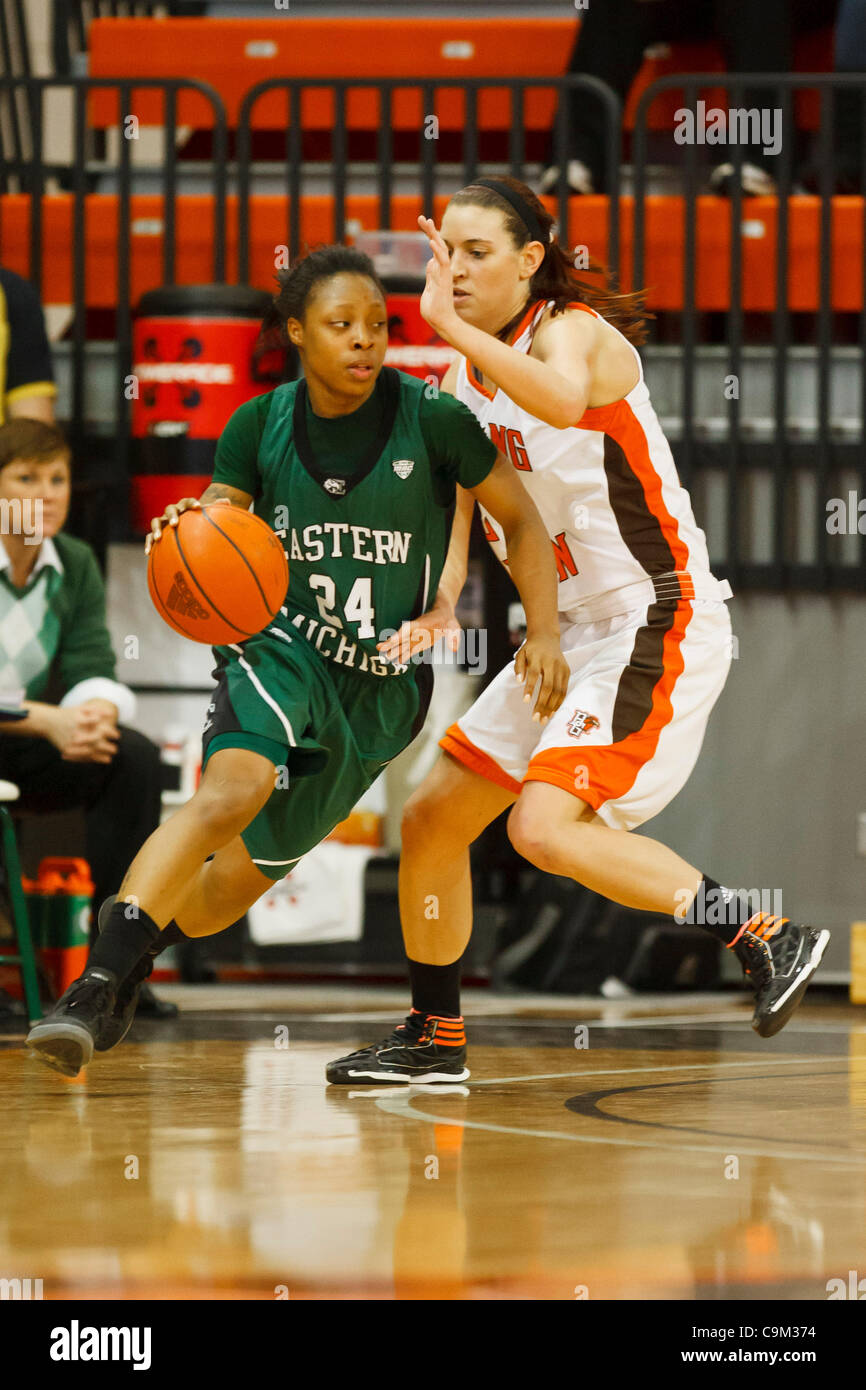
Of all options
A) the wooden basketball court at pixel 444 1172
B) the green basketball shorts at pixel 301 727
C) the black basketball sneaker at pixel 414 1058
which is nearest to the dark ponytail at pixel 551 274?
the green basketball shorts at pixel 301 727

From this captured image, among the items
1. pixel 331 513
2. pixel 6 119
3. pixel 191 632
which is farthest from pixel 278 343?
pixel 6 119

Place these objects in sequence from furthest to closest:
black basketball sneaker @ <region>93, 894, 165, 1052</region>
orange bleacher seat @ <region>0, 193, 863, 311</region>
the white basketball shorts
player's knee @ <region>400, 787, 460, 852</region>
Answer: orange bleacher seat @ <region>0, 193, 863, 311</region> < player's knee @ <region>400, 787, 460, 852</region> < the white basketball shorts < black basketball sneaker @ <region>93, 894, 165, 1052</region>

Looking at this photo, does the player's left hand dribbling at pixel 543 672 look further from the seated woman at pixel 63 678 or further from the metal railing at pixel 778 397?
the metal railing at pixel 778 397

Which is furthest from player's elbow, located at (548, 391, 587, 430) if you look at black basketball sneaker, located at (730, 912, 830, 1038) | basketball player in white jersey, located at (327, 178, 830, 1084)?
black basketball sneaker, located at (730, 912, 830, 1038)

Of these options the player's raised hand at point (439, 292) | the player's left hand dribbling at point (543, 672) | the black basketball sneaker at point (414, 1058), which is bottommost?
the black basketball sneaker at point (414, 1058)

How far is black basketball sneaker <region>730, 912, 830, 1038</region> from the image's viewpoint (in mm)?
3320

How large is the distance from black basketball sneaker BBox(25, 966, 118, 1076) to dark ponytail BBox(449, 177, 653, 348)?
1.45 metres

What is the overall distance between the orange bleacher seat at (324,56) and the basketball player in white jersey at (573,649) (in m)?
4.95

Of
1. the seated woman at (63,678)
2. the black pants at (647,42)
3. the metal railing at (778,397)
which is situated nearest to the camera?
the seated woman at (63,678)

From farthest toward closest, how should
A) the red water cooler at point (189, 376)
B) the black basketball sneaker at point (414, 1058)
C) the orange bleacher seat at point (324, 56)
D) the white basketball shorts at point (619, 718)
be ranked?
the orange bleacher seat at point (324, 56)
the red water cooler at point (189, 376)
the black basketball sneaker at point (414, 1058)
the white basketball shorts at point (619, 718)

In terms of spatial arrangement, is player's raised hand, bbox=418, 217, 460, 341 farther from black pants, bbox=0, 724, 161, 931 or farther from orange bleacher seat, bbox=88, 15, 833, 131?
orange bleacher seat, bbox=88, 15, 833, 131

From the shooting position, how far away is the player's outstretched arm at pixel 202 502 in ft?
11.3

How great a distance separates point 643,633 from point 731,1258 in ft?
4.94

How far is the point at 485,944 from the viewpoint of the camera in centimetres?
607
